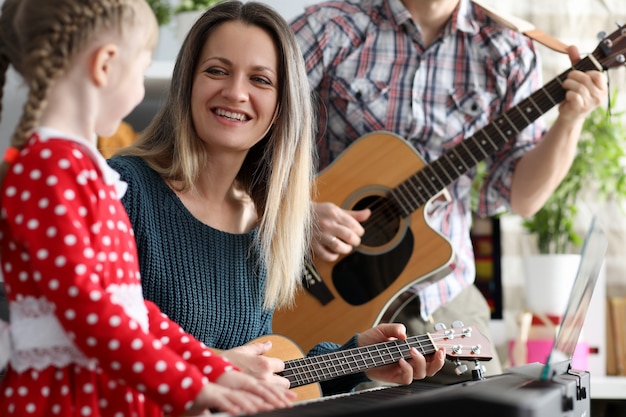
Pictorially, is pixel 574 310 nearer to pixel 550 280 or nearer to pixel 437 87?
pixel 437 87

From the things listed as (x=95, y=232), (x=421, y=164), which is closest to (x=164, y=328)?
(x=95, y=232)

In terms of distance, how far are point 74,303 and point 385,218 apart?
1.09 m

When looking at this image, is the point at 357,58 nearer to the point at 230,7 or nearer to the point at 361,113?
the point at 361,113

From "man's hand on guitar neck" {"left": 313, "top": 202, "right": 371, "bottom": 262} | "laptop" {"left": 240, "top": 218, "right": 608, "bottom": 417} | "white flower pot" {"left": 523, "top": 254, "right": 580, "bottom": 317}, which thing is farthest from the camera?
"white flower pot" {"left": 523, "top": 254, "right": 580, "bottom": 317}

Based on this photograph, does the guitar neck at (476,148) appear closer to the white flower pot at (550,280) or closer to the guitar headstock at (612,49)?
the guitar headstock at (612,49)

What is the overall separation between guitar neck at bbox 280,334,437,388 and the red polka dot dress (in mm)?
377

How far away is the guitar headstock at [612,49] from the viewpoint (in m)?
1.83

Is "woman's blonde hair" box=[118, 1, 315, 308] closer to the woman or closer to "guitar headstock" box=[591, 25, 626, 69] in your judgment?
the woman

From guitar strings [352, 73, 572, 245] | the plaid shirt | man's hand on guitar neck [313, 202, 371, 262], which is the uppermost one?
the plaid shirt

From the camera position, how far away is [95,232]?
0.85 metres

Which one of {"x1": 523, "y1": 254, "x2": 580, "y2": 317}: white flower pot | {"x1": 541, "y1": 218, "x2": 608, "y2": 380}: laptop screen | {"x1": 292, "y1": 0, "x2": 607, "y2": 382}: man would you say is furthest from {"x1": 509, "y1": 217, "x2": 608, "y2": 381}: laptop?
{"x1": 523, "y1": 254, "x2": 580, "y2": 317}: white flower pot

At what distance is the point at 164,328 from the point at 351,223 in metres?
0.80

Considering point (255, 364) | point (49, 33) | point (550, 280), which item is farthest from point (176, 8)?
point (49, 33)

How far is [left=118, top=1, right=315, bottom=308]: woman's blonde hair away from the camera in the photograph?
1.40 m
